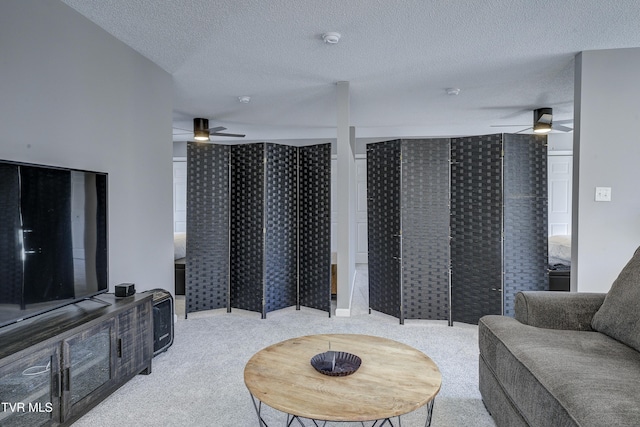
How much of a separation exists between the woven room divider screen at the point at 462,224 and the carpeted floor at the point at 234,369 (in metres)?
0.32

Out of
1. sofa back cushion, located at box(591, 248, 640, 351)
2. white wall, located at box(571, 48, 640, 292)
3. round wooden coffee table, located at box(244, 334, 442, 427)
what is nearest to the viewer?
round wooden coffee table, located at box(244, 334, 442, 427)

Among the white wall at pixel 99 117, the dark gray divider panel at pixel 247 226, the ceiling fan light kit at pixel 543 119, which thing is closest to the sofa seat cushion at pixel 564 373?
the dark gray divider panel at pixel 247 226

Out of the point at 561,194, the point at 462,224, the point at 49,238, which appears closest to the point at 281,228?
the point at 462,224

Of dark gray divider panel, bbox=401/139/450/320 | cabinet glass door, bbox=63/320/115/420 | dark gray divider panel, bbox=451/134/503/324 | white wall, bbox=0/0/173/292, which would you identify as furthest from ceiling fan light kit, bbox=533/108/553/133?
cabinet glass door, bbox=63/320/115/420

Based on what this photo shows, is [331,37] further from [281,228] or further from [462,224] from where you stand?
[462,224]

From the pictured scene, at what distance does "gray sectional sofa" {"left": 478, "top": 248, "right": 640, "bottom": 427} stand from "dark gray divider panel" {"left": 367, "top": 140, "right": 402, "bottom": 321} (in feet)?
5.52

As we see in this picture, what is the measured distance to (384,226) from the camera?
3.93 meters

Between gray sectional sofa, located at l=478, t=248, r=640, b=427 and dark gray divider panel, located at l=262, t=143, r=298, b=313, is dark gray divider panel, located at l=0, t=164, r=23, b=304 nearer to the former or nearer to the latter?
dark gray divider panel, located at l=262, t=143, r=298, b=313

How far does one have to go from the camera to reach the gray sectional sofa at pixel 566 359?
1.24 meters

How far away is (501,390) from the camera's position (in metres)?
1.80

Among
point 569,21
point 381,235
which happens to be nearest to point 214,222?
point 381,235

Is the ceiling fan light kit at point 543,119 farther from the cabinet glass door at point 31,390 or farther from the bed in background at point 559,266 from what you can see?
the cabinet glass door at point 31,390

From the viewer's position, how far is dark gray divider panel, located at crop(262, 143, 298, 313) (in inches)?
155

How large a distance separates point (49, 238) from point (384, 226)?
288cm
